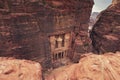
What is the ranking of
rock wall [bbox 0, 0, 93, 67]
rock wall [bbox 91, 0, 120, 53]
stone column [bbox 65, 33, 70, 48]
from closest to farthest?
rock wall [bbox 0, 0, 93, 67]
stone column [bbox 65, 33, 70, 48]
rock wall [bbox 91, 0, 120, 53]

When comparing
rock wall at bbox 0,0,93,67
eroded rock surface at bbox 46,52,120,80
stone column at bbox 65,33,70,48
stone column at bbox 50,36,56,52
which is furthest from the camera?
stone column at bbox 65,33,70,48

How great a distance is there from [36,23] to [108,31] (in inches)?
655

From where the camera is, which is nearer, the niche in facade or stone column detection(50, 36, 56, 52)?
stone column detection(50, 36, 56, 52)

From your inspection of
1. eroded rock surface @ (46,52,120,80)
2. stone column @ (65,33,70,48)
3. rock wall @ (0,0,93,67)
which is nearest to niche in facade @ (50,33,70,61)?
stone column @ (65,33,70,48)

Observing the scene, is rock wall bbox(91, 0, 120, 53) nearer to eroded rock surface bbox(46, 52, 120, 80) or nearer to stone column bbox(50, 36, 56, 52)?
stone column bbox(50, 36, 56, 52)

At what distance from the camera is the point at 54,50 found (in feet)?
93.3

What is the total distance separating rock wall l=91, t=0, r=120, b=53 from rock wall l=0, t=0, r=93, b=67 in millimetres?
5698

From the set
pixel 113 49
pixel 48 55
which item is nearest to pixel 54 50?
pixel 48 55

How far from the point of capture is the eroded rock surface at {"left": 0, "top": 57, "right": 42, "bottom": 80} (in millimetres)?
9875

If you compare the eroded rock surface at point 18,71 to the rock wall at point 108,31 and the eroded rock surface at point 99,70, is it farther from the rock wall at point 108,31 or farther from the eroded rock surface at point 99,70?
the rock wall at point 108,31

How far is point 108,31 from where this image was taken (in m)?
33.0

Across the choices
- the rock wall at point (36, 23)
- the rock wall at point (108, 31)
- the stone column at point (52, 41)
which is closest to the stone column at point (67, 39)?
the rock wall at point (36, 23)

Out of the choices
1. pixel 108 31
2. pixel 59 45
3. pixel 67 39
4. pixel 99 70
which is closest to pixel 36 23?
pixel 59 45

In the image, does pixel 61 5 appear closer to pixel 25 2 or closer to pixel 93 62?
pixel 25 2
